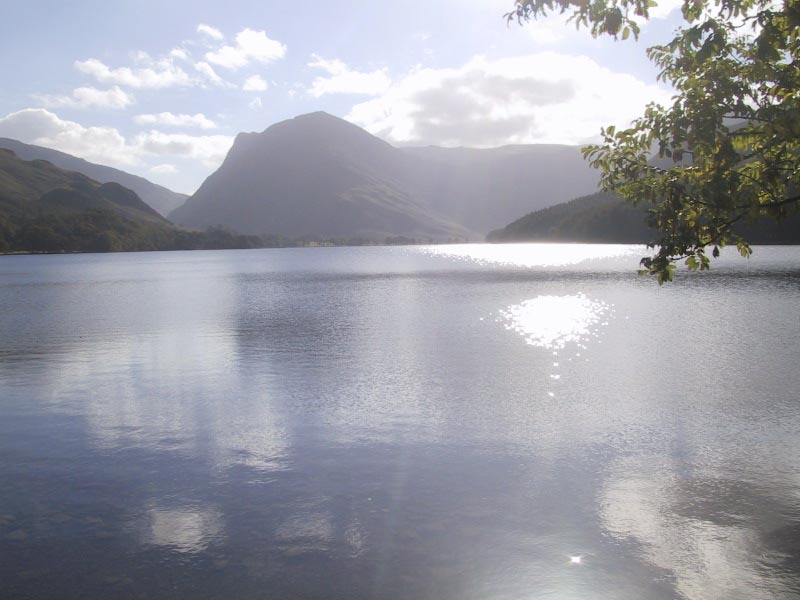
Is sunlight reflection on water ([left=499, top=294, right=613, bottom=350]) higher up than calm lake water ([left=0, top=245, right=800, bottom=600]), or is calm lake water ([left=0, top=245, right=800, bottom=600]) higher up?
sunlight reflection on water ([left=499, top=294, right=613, bottom=350])

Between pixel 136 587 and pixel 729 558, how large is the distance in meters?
9.86

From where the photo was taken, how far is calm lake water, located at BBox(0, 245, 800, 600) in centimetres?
1068

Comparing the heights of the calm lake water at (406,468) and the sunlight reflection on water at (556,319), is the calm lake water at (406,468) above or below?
below

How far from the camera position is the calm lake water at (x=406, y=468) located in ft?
35.0

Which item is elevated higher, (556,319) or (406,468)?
(556,319)

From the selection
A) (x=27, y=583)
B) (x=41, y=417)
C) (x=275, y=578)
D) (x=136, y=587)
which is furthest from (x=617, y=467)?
(x=41, y=417)

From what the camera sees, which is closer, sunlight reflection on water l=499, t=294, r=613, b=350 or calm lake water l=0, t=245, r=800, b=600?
calm lake water l=0, t=245, r=800, b=600

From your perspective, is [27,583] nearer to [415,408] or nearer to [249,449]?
[249,449]

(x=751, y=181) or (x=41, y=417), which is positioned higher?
(x=751, y=181)

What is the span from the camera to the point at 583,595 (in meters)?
9.90

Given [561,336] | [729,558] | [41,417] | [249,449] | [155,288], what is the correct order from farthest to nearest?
[155,288], [561,336], [41,417], [249,449], [729,558]

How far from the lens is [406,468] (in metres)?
15.6

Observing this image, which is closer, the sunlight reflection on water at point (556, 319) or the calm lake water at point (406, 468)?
the calm lake water at point (406, 468)

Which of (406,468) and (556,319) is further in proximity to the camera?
(556,319)
